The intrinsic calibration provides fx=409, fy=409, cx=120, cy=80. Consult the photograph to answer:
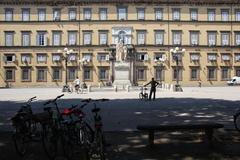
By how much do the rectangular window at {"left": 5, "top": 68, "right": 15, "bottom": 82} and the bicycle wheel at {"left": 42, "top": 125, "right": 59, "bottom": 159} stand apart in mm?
59690

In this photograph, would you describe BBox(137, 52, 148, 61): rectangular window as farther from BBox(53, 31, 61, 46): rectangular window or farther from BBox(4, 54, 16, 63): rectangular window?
BBox(4, 54, 16, 63): rectangular window

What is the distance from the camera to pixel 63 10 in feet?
222

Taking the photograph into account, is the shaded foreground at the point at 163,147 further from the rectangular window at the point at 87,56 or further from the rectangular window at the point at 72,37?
the rectangular window at the point at 72,37

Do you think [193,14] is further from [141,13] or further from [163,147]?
[163,147]

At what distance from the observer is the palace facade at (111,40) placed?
66438 mm

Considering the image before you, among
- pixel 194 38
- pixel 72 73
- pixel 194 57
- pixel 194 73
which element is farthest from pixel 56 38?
pixel 194 73

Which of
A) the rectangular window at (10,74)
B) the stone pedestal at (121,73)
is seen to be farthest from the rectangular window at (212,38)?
the rectangular window at (10,74)

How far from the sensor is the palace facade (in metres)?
66.4

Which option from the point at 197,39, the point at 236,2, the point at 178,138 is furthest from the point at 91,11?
the point at 178,138

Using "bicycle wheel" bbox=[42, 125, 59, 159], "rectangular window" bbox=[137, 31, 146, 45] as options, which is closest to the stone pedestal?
"rectangular window" bbox=[137, 31, 146, 45]

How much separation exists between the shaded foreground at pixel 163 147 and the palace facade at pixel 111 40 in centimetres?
5465

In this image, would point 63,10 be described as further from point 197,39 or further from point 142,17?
point 197,39

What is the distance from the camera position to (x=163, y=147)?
31.1 ft

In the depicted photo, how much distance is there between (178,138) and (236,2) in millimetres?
63048
